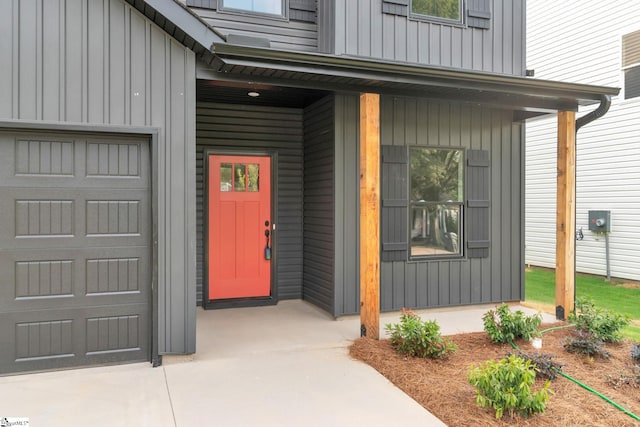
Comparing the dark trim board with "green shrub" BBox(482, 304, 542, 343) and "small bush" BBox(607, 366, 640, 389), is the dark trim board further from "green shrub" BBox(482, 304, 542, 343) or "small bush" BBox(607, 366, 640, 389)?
"small bush" BBox(607, 366, 640, 389)

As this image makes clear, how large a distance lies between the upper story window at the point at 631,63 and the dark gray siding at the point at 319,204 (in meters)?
6.49

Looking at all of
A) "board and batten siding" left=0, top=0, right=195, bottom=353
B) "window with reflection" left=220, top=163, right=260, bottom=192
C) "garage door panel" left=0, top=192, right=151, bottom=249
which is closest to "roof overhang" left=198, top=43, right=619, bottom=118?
"board and batten siding" left=0, top=0, right=195, bottom=353

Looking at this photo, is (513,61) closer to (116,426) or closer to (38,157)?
(38,157)

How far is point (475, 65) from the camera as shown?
20.8 feet

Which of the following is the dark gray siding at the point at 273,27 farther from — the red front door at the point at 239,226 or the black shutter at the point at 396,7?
the red front door at the point at 239,226

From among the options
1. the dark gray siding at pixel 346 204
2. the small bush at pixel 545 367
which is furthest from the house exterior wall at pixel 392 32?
the small bush at pixel 545 367

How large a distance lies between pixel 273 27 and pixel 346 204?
2.35m

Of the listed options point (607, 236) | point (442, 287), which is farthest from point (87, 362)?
point (607, 236)

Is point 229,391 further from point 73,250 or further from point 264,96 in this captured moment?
point 264,96

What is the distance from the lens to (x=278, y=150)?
6.55 meters

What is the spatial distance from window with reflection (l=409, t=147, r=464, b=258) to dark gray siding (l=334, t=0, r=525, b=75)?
1244mm

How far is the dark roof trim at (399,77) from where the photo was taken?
4.07m

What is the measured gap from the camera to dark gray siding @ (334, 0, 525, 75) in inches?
223

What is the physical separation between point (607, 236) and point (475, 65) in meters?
5.13
